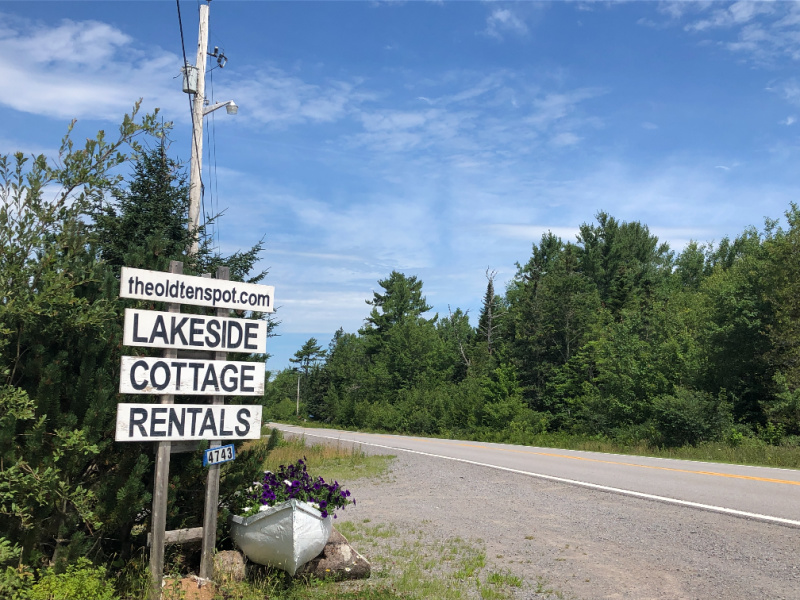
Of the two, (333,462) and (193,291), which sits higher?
(193,291)

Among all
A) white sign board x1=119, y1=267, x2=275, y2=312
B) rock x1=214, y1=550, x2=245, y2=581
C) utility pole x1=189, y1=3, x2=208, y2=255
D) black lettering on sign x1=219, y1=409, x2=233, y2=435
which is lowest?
rock x1=214, y1=550, x2=245, y2=581

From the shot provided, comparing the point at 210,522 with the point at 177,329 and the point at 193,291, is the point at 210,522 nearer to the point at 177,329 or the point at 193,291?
the point at 177,329

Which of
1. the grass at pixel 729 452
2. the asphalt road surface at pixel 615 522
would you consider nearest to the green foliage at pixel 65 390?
the asphalt road surface at pixel 615 522

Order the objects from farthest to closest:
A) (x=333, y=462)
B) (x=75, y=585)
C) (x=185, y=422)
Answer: (x=333, y=462), (x=185, y=422), (x=75, y=585)

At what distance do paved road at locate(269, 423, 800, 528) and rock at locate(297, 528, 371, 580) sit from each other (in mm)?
6143

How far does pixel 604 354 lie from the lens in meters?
38.5

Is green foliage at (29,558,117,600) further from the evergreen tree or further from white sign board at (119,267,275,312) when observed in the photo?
the evergreen tree

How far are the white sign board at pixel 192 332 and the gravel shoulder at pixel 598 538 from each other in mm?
3609

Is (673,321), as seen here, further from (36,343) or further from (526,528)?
(36,343)

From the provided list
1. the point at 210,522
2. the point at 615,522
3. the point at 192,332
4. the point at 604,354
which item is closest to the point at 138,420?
the point at 192,332

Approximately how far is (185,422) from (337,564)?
2076 mm

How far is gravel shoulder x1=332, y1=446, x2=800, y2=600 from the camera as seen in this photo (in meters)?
6.42

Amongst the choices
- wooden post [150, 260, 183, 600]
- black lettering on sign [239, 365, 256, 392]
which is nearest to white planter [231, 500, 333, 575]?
wooden post [150, 260, 183, 600]

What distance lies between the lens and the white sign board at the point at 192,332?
5832mm
